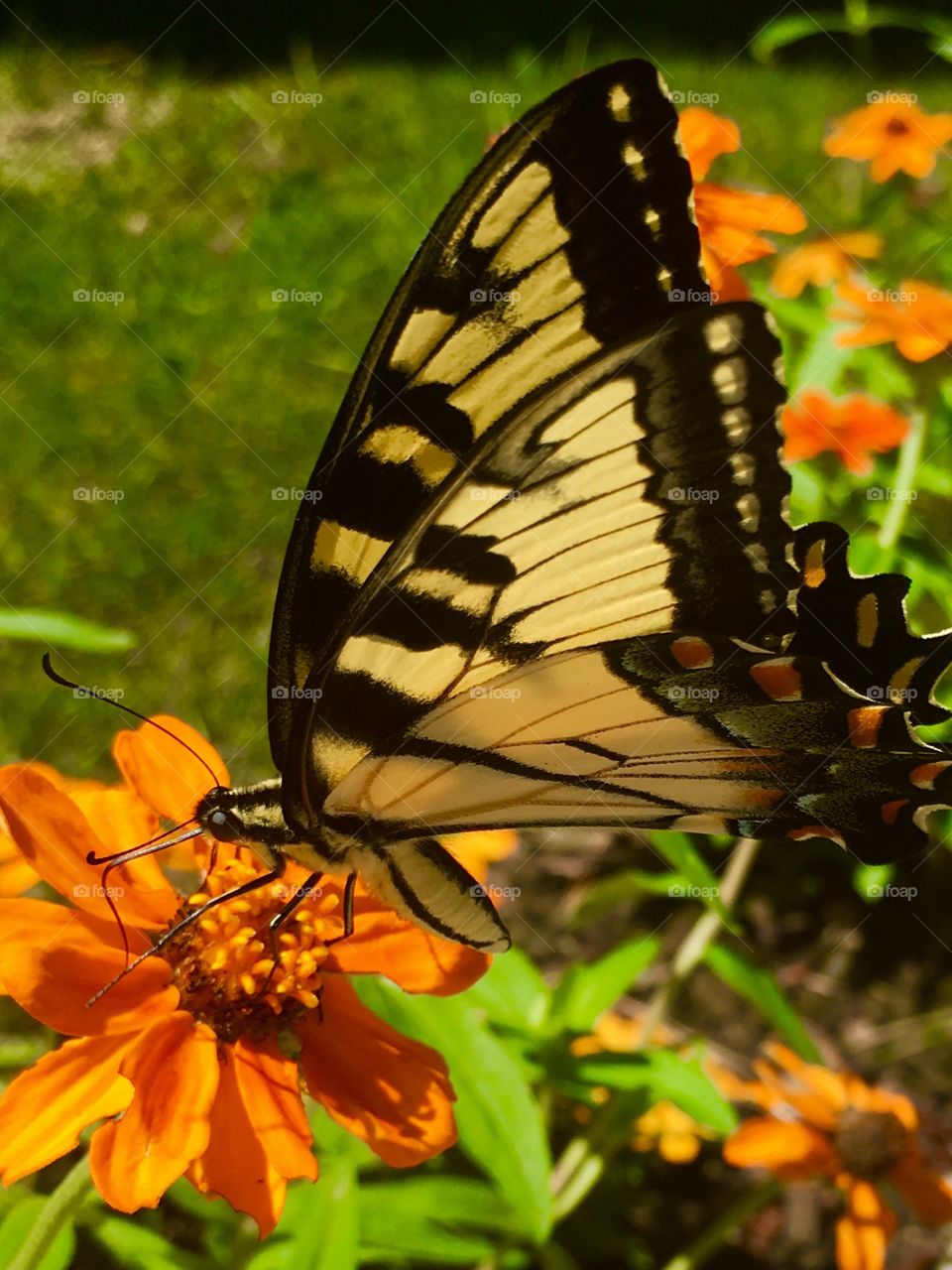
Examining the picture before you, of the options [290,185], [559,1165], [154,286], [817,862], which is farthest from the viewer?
[290,185]

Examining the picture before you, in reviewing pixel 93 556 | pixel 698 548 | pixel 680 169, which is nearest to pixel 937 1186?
pixel 698 548

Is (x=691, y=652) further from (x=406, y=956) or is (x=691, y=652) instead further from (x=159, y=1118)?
(x=159, y=1118)

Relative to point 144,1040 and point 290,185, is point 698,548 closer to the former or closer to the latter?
point 144,1040

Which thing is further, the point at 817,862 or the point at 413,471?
the point at 817,862

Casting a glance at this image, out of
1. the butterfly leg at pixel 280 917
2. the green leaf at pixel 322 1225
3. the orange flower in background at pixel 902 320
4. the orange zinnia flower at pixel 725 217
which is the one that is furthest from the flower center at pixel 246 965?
the orange flower in background at pixel 902 320

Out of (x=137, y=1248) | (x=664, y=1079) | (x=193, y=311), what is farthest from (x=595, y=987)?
(x=193, y=311)

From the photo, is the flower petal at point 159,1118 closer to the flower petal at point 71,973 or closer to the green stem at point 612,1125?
the flower petal at point 71,973
